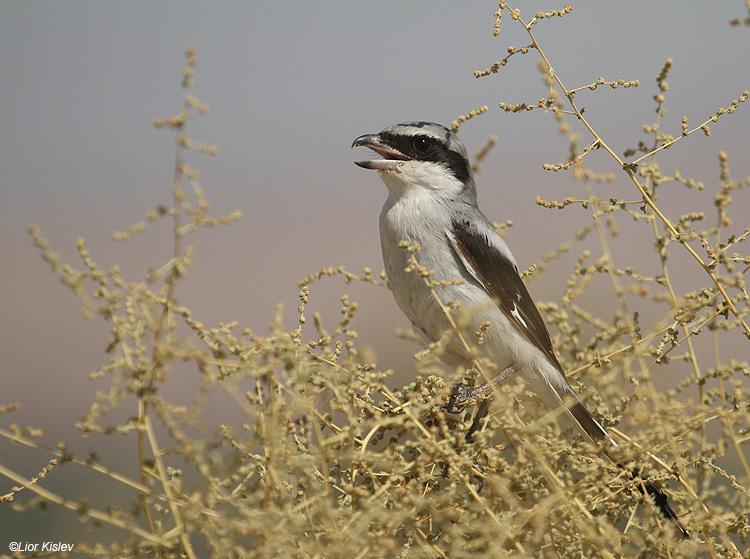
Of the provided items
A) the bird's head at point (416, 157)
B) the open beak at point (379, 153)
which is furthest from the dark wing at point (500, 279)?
the open beak at point (379, 153)

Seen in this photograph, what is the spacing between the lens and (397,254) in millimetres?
2477

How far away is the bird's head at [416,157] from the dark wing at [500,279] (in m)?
0.24

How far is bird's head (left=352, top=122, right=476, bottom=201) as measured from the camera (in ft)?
8.84

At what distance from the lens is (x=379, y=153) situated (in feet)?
8.91

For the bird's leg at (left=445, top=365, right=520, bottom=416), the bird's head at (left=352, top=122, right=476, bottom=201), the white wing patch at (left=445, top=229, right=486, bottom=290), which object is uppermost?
the bird's head at (left=352, top=122, right=476, bottom=201)

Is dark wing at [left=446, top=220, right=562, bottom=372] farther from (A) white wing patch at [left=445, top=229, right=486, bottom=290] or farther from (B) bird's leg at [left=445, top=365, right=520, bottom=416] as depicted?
(B) bird's leg at [left=445, top=365, right=520, bottom=416]

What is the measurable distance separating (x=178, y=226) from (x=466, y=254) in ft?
5.17

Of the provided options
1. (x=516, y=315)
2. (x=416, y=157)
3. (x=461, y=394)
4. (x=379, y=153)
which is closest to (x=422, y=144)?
(x=416, y=157)

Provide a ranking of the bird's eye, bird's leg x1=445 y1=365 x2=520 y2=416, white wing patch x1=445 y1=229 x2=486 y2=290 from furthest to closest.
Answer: the bird's eye
white wing patch x1=445 y1=229 x2=486 y2=290
bird's leg x1=445 y1=365 x2=520 y2=416

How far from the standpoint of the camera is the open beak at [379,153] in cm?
261

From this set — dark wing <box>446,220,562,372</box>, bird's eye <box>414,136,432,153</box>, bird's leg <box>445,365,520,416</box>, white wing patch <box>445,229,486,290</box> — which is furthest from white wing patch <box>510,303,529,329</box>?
bird's eye <box>414,136,432,153</box>

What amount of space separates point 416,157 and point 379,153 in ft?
0.52

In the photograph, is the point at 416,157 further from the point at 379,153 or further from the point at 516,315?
the point at 516,315

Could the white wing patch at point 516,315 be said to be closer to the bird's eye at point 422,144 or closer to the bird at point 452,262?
the bird at point 452,262
